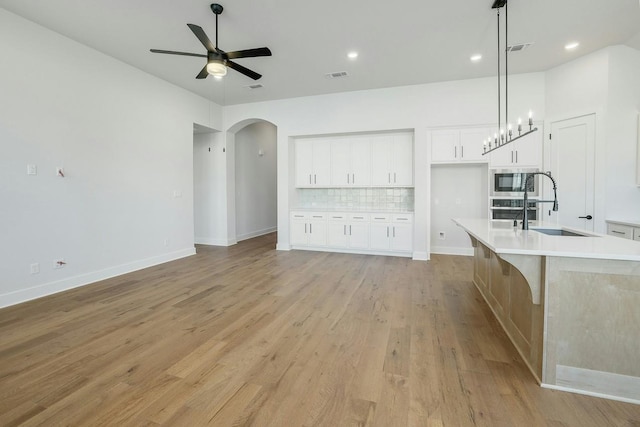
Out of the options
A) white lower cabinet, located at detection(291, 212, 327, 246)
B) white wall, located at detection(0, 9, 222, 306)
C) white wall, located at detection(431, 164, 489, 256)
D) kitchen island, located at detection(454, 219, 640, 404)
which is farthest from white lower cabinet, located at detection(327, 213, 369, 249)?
kitchen island, located at detection(454, 219, 640, 404)

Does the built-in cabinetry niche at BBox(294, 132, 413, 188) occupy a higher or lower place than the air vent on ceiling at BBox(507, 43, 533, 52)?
lower

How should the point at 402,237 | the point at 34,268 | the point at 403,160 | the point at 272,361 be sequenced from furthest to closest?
1. the point at 403,160
2. the point at 402,237
3. the point at 34,268
4. the point at 272,361

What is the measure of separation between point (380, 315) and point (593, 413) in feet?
5.31

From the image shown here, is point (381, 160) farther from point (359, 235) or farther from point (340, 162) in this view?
point (359, 235)

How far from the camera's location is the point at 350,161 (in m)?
6.04

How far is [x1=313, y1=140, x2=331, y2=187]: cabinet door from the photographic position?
620 cm

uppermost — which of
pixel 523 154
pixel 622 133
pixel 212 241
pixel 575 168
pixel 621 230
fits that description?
pixel 622 133

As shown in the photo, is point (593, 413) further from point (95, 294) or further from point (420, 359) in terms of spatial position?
point (95, 294)

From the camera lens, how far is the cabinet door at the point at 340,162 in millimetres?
6059

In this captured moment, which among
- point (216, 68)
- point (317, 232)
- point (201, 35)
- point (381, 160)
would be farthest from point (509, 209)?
point (201, 35)

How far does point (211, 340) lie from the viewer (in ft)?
8.07

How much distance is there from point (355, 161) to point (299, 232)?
74.7 inches

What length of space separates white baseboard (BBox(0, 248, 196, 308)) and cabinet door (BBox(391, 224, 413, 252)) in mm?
4113

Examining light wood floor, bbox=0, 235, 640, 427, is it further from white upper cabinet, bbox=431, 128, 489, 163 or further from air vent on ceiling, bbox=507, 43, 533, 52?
air vent on ceiling, bbox=507, 43, 533, 52
